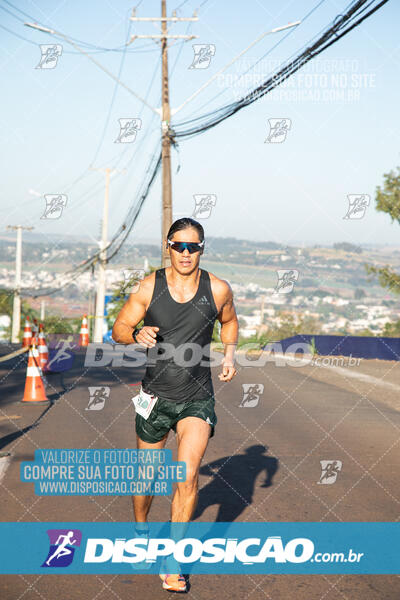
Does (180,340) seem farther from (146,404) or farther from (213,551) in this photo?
(213,551)

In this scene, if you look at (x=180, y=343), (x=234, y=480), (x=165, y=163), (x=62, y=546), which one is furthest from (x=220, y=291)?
(x=165, y=163)

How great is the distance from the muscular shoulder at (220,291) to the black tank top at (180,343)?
4 centimetres

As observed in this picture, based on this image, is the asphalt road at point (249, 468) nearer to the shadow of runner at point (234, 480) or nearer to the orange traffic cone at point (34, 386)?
the shadow of runner at point (234, 480)

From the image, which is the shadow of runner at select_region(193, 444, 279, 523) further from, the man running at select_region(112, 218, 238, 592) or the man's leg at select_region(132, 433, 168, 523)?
the man running at select_region(112, 218, 238, 592)

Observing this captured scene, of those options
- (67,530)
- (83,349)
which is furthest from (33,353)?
(83,349)

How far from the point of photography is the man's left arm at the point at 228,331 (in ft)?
16.2

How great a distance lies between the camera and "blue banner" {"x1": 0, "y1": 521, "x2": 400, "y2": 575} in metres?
4.86

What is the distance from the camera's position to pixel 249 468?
783 centimetres

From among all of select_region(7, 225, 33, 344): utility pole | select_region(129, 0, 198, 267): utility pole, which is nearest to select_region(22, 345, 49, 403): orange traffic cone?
select_region(129, 0, 198, 267): utility pole

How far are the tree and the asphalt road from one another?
14281 millimetres

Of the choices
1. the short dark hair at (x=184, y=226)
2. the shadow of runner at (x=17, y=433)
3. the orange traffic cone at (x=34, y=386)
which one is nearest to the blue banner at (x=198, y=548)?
the short dark hair at (x=184, y=226)

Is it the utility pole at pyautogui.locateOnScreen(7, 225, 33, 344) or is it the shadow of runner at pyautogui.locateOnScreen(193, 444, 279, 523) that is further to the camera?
the utility pole at pyautogui.locateOnScreen(7, 225, 33, 344)

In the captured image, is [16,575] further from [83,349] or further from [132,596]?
[83,349]

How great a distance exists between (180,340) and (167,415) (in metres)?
0.49
